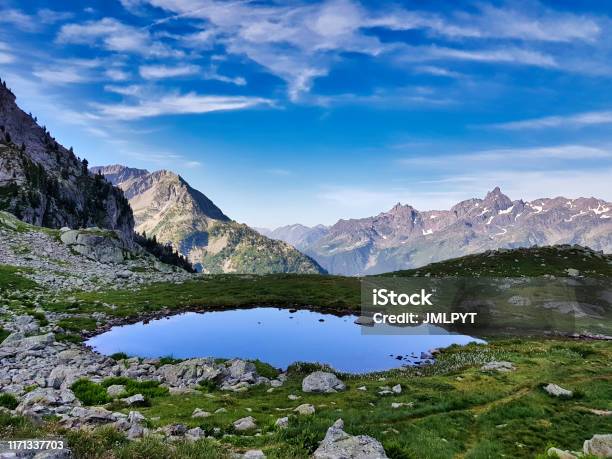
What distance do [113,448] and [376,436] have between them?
35.1 feet

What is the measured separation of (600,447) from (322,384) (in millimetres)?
15486

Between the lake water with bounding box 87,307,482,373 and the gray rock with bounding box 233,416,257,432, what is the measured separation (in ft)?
55.5

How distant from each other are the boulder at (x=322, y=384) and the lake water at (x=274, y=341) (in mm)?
9188

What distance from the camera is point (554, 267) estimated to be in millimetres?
98875

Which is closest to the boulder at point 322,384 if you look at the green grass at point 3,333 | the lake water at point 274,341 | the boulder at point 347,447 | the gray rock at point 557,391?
the lake water at point 274,341

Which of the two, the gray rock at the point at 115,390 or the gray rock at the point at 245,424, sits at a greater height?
the gray rock at the point at 245,424

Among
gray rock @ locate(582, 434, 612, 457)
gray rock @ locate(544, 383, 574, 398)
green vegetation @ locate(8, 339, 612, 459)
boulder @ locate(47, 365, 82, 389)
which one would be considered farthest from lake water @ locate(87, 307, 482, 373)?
gray rock @ locate(582, 434, 612, 457)

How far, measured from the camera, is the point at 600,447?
13711 mm

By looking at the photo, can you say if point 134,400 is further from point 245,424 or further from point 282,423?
point 282,423

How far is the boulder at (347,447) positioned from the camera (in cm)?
1385

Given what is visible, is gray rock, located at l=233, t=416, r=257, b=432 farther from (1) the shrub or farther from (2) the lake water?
(2) the lake water

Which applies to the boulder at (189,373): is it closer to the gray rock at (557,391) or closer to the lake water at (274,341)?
the lake water at (274,341)

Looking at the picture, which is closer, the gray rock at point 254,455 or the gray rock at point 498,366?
the gray rock at point 254,455

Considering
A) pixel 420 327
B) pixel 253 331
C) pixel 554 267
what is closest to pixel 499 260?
pixel 554 267
